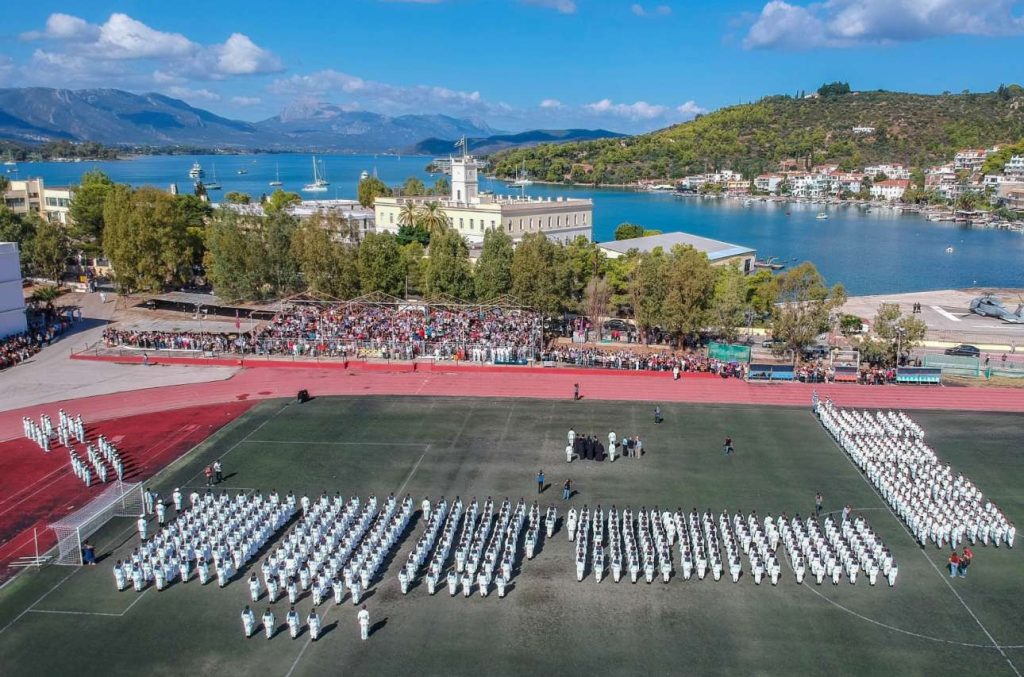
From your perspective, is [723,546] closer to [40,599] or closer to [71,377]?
[40,599]

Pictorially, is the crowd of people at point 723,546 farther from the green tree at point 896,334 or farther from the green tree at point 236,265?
the green tree at point 236,265

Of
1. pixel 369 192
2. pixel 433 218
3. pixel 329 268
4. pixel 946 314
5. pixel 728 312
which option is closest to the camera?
pixel 728 312

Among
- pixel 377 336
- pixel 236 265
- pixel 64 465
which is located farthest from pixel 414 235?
pixel 64 465

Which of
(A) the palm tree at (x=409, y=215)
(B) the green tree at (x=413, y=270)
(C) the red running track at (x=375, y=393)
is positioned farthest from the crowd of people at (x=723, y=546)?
(A) the palm tree at (x=409, y=215)

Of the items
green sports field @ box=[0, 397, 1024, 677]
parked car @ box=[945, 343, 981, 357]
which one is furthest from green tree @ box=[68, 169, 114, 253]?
parked car @ box=[945, 343, 981, 357]

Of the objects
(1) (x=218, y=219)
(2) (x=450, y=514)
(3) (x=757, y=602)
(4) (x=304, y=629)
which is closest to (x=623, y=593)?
(3) (x=757, y=602)

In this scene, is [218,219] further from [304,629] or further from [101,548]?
[304,629]

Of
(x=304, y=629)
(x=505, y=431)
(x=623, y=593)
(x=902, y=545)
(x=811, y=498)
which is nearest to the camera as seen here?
(x=304, y=629)
